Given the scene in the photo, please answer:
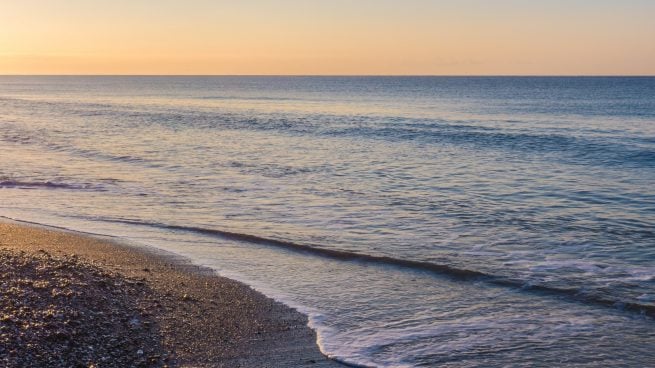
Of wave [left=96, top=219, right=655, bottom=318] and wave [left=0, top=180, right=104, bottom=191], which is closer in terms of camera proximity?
wave [left=96, top=219, right=655, bottom=318]

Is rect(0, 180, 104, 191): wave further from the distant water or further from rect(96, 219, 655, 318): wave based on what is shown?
rect(96, 219, 655, 318): wave

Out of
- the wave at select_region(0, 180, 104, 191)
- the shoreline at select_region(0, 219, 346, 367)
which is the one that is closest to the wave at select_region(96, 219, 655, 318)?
the shoreline at select_region(0, 219, 346, 367)

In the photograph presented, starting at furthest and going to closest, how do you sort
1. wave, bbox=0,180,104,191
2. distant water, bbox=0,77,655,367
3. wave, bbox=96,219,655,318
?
wave, bbox=0,180,104,191
wave, bbox=96,219,655,318
distant water, bbox=0,77,655,367

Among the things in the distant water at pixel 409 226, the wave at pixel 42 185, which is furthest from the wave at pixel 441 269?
the wave at pixel 42 185

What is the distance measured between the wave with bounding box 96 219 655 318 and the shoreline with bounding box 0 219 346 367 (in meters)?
1.97

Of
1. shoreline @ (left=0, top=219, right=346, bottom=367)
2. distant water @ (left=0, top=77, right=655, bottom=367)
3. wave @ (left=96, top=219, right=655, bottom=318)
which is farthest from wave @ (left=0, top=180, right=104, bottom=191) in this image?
shoreline @ (left=0, top=219, right=346, bottom=367)

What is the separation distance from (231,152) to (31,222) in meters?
15.4

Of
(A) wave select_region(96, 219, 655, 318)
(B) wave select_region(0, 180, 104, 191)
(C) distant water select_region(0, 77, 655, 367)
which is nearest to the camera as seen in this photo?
(C) distant water select_region(0, 77, 655, 367)

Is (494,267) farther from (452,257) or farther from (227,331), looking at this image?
(227,331)

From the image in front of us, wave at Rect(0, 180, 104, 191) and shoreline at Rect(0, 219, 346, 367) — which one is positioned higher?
shoreline at Rect(0, 219, 346, 367)

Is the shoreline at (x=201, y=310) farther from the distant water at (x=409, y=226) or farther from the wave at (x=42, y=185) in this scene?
the wave at (x=42, y=185)

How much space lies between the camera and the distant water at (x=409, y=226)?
887cm

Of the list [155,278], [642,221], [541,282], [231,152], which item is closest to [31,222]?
[155,278]

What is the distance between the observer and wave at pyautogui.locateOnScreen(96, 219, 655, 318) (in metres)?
10.0
